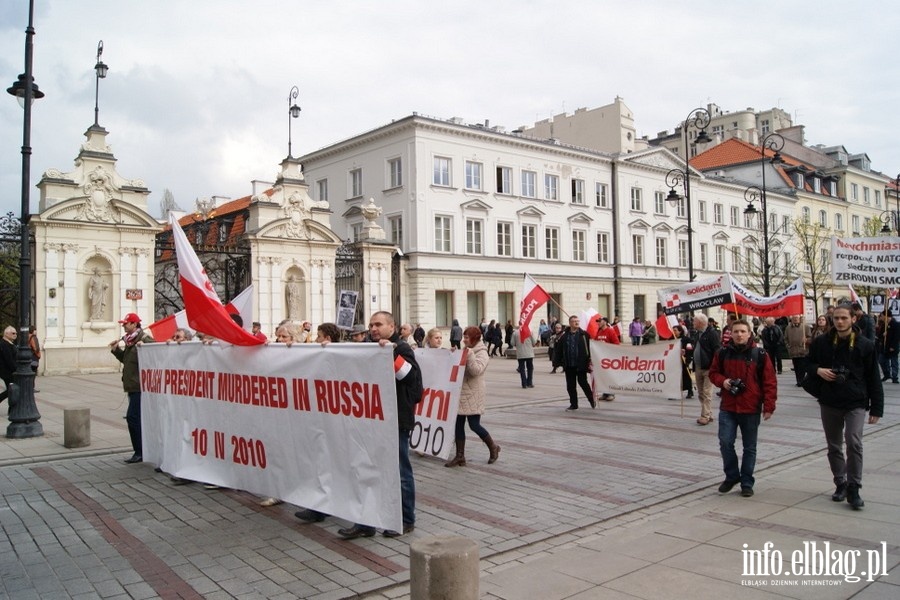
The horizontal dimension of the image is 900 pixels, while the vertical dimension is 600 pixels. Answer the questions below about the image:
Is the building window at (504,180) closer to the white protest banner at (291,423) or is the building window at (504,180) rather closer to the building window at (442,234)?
the building window at (442,234)

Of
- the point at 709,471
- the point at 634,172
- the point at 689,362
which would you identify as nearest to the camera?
the point at 709,471

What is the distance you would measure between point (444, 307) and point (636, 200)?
18.7 m

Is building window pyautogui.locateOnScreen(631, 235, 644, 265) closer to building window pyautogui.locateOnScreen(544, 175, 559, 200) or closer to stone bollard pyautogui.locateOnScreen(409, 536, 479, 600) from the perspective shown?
building window pyautogui.locateOnScreen(544, 175, 559, 200)

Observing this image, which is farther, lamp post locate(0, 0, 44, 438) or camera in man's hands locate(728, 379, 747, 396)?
lamp post locate(0, 0, 44, 438)

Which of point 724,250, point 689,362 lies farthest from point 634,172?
point 689,362

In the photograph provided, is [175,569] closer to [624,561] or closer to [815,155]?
[624,561]

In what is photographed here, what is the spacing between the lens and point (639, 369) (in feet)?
47.5

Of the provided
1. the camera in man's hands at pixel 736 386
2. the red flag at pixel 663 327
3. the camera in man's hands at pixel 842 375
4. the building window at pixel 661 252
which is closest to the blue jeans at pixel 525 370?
the red flag at pixel 663 327

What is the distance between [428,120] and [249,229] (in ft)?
47.2

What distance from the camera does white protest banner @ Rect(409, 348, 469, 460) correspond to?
9.37 m

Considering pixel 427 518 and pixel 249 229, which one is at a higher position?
pixel 249 229

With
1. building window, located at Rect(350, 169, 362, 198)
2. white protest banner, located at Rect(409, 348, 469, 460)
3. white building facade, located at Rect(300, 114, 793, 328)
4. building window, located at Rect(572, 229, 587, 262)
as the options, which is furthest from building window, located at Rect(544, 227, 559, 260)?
white protest banner, located at Rect(409, 348, 469, 460)

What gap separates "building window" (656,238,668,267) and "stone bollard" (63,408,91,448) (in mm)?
45402

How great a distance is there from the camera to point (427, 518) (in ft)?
22.8
